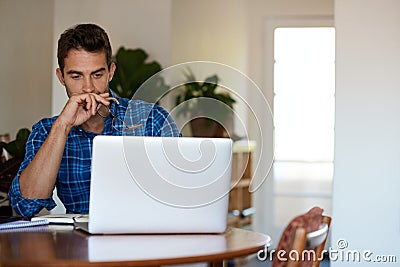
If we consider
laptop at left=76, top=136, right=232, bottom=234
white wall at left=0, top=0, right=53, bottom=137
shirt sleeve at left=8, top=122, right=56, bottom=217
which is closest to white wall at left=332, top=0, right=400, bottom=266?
shirt sleeve at left=8, top=122, right=56, bottom=217

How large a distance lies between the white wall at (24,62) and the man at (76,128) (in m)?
4.27

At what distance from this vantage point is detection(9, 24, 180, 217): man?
2.48m

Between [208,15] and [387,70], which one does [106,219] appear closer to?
[387,70]

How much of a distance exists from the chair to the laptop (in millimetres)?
330

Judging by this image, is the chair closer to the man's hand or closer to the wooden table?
the wooden table

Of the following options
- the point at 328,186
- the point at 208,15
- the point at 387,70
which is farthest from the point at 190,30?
the point at 387,70

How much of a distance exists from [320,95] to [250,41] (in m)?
0.93

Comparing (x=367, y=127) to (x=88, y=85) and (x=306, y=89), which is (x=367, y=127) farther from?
(x=306, y=89)

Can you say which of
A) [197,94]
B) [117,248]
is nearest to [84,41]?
[117,248]

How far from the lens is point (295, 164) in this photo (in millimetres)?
8133

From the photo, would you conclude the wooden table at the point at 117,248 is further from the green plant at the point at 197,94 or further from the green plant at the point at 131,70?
the green plant at the point at 197,94

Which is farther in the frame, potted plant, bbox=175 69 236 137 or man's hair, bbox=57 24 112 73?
potted plant, bbox=175 69 236 137

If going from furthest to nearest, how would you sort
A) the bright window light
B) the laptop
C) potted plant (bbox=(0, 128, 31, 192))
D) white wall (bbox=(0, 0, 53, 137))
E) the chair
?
1. the bright window light
2. white wall (bbox=(0, 0, 53, 137))
3. potted plant (bbox=(0, 128, 31, 192))
4. the laptop
5. the chair

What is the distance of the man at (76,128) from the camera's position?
2.48 metres
